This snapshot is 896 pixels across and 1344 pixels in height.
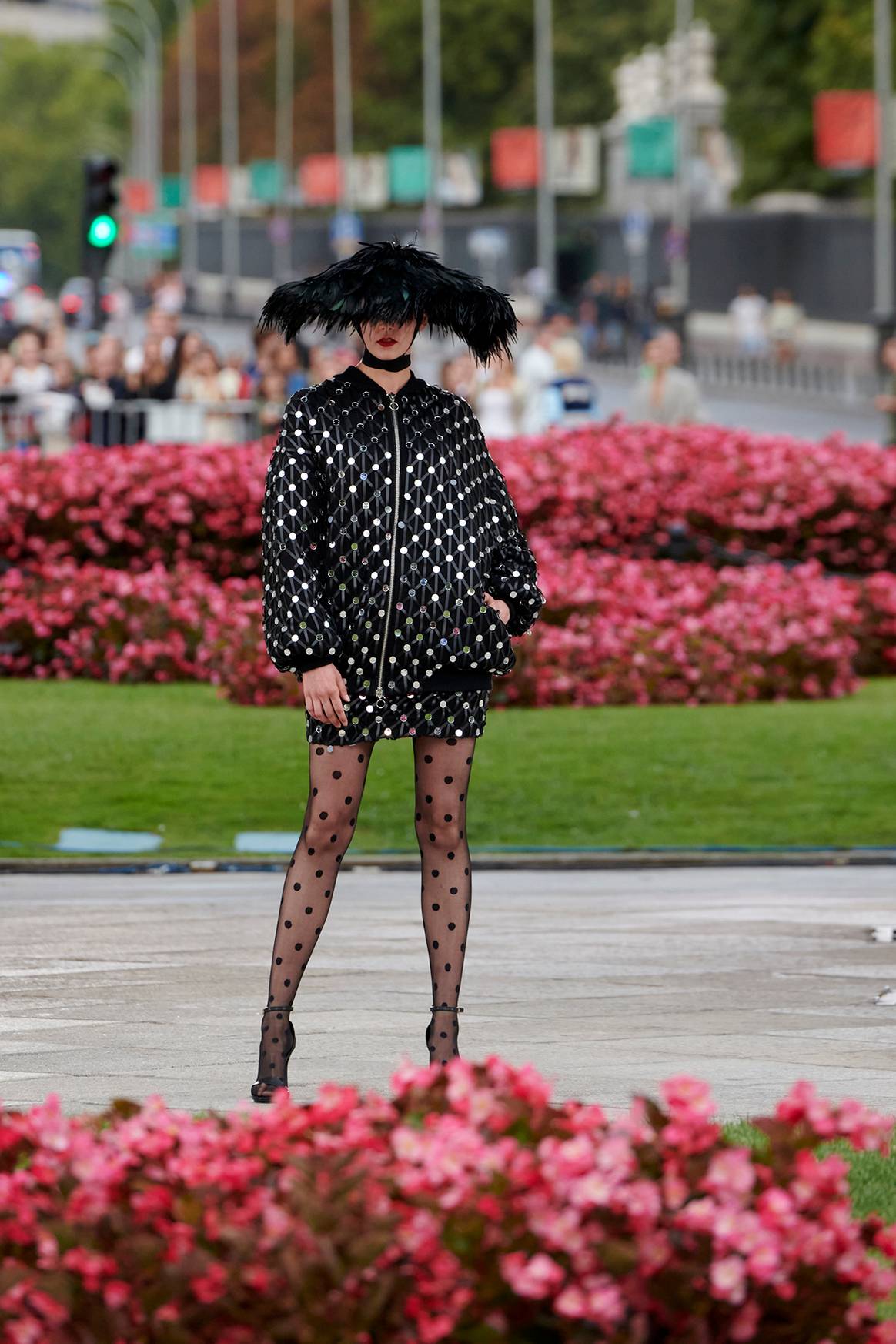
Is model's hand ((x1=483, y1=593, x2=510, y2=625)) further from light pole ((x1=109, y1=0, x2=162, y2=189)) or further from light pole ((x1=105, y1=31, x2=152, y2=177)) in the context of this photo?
light pole ((x1=105, y1=31, x2=152, y2=177))

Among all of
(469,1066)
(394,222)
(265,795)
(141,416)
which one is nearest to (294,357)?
(141,416)

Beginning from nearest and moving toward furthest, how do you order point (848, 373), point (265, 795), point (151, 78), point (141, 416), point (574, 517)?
1. point (265, 795)
2. point (574, 517)
3. point (141, 416)
4. point (848, 373)
5. point (151, 78)

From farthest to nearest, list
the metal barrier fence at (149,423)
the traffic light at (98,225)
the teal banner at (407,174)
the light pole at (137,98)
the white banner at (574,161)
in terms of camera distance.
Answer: the light pole at (137,98) → the teal banner at (407,174) → the white banner at (574,161) → the traffic light at (98,225) → the metal barrier fence at (149,423)

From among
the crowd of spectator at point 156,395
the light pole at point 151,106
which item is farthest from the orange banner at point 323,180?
the crowd of spectator at point 156,395

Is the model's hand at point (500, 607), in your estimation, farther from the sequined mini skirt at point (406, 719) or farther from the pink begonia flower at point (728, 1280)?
the pink begonia flower at point (728, 1280)

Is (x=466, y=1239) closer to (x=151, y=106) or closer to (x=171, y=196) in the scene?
(x=171, y=196)

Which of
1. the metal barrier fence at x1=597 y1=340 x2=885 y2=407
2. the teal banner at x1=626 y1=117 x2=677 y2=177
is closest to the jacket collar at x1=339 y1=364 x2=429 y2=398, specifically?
the metal barrier fence at x1=597 y1=340 x2=885 y2=407

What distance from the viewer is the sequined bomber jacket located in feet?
20.2

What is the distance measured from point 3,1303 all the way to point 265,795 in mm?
8943

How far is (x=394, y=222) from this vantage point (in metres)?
115

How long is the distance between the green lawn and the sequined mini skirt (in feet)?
17.1

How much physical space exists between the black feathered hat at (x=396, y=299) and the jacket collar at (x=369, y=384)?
0.11 metres

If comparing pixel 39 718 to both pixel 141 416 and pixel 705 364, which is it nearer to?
pixel 141 416

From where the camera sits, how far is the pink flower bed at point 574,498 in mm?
17984
